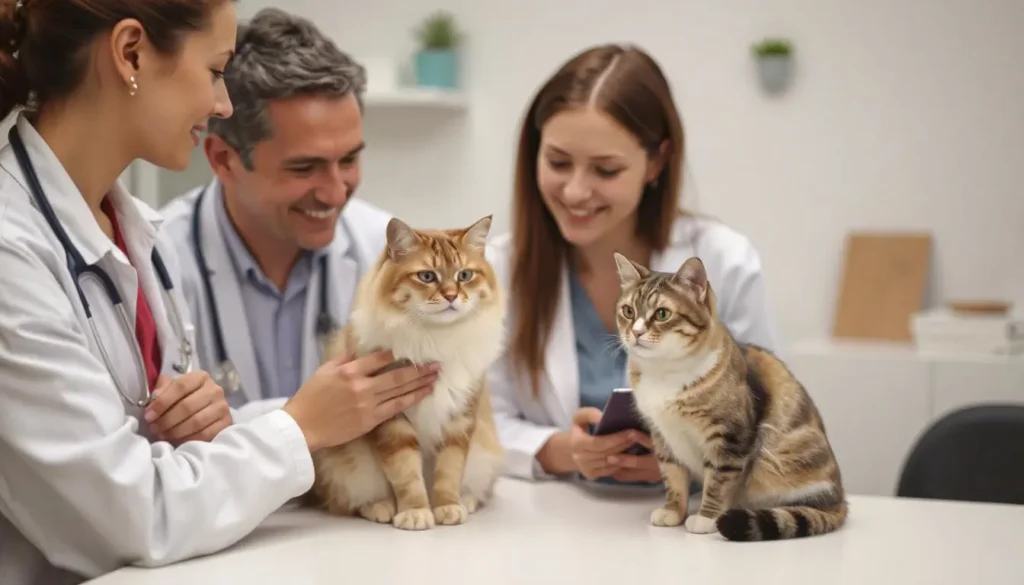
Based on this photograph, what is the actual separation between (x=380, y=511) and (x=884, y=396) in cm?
221

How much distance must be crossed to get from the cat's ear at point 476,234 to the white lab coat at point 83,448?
377 millimetres

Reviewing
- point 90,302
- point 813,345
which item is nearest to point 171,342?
point 90,302

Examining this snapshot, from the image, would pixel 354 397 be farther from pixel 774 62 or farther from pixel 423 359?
pixel 774 62

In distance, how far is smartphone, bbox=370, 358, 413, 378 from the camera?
1.59 meters

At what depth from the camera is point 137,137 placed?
58.2 inches

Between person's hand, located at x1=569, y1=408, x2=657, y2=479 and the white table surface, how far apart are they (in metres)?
0.10

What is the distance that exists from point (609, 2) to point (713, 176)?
2.55 ft

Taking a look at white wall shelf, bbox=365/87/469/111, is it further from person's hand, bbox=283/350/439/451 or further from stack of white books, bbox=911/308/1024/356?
person's hand, bbox=283/350/439/451

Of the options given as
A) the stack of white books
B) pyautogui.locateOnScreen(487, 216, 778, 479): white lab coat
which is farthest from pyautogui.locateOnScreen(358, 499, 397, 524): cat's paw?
the stack of white books

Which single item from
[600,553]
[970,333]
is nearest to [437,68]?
[970,333]

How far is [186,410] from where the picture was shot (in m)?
1.52

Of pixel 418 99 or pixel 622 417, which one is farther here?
pixel 418 99

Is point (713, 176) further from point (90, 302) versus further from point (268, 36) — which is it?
point (90, 302)

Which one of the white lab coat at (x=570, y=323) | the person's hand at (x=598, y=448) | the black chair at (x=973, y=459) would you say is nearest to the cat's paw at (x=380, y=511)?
the person's hand at (x=598, y=448)
